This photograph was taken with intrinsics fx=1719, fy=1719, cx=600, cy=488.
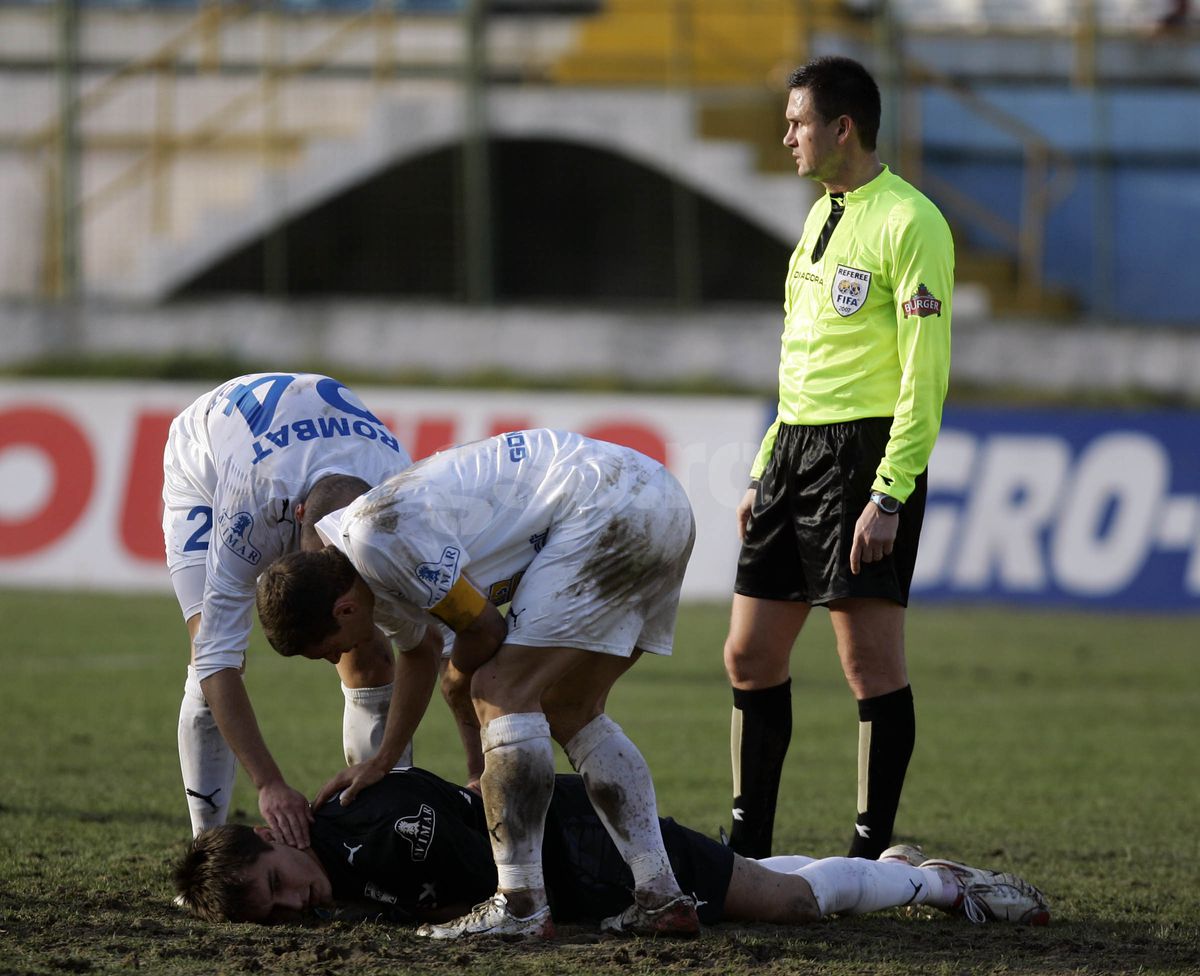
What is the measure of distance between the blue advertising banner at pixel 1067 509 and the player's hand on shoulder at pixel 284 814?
9.78 meters

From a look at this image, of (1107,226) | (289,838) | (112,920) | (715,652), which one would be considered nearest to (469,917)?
(289,838)

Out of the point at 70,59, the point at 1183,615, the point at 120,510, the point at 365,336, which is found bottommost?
the point at 1183,615

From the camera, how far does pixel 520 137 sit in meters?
18.4

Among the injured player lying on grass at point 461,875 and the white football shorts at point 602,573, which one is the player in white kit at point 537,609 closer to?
the white football shorts at point 602,573

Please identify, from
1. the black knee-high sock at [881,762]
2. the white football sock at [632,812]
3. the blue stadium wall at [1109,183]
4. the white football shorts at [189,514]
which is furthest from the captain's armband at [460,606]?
the blue stadium wall at [1109,183]

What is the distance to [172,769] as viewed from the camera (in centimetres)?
737

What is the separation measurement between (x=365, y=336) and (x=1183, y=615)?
870 cm

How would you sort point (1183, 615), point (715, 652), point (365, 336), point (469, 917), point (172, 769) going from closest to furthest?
point (469, 917)
point (172, 769)
point (715, 652)
point (1183, 615)
point (365, 336)

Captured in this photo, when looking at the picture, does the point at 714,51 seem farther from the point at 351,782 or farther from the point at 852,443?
the point at 351,782

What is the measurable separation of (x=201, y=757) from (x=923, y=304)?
2.57 m

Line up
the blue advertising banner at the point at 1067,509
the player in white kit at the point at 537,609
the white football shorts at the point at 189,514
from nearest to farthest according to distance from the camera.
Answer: the player in white kit at the point at 537,609, the white football shorts at the point at 189,514, the blue advertising banner at the point at 1067,509

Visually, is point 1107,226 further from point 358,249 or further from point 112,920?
point 112,920

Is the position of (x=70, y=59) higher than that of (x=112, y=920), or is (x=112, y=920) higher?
(x=70, y=59)

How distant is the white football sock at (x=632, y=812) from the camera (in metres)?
4.62
